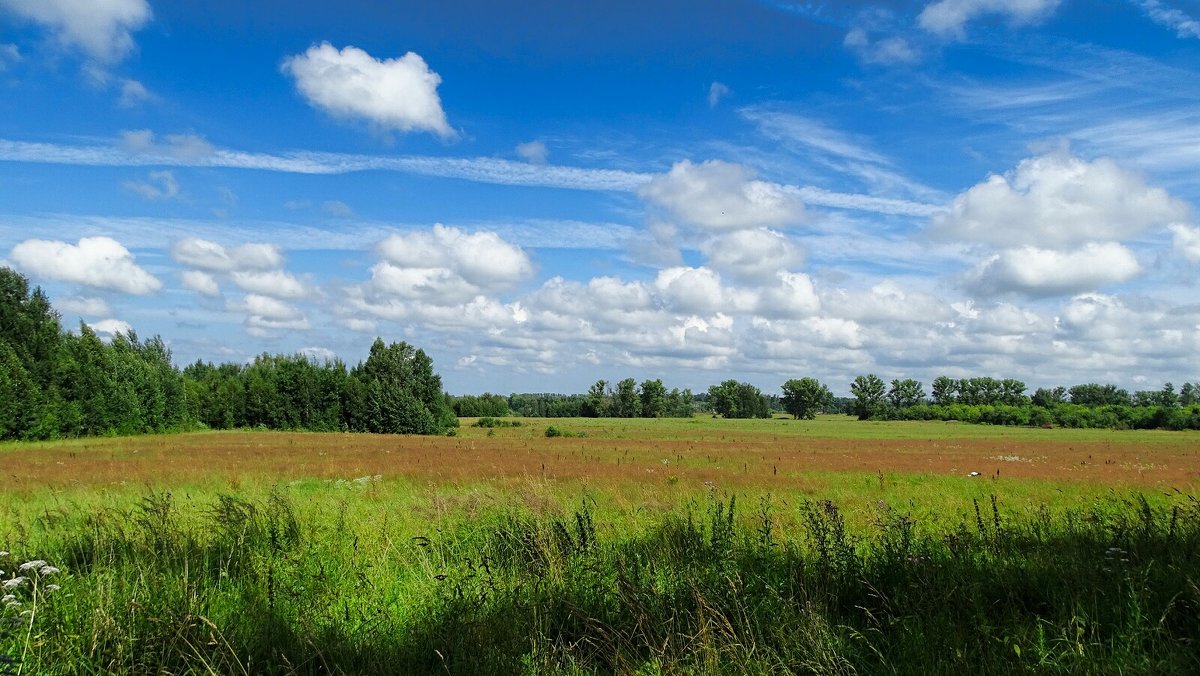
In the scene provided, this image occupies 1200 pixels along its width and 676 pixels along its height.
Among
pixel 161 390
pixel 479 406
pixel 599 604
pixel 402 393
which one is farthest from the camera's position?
pixel 479 406

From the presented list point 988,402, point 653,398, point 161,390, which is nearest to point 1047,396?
point 988,402

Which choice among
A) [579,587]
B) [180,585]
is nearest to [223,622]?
[180,585]

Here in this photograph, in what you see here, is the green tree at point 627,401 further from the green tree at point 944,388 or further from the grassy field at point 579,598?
the grassy field at point 579,598

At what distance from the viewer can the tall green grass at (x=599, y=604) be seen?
446 cm

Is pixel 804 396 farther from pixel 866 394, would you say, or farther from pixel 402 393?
pixel 402 393

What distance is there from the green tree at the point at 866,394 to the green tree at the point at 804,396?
29.4 ft

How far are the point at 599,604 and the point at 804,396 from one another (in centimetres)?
18154

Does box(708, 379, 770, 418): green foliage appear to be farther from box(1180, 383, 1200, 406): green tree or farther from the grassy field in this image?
the grassy field

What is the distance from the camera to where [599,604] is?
5.80 meters

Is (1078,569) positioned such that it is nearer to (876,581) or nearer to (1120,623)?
(1120,623)

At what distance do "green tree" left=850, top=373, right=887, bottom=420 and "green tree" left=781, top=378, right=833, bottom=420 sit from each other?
8.95 m

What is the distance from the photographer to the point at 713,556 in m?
6.81

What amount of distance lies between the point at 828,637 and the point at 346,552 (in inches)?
224

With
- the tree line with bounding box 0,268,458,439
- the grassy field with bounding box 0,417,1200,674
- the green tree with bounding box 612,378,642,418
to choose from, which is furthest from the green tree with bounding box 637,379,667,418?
the grassy field with bounding box 0,417,1200,674
